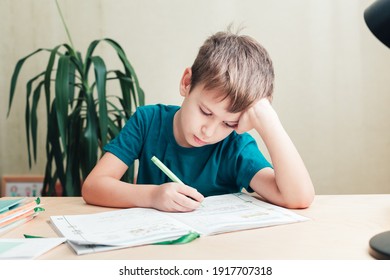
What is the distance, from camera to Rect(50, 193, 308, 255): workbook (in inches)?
27.0

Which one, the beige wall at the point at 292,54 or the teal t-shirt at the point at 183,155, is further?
the beige wall at the point at 292,54

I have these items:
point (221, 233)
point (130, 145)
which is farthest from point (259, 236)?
point (130, 145)

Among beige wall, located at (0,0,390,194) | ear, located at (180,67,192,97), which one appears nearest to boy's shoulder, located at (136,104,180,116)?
ear, located at (180,67,192,97)

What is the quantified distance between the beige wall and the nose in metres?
1.19

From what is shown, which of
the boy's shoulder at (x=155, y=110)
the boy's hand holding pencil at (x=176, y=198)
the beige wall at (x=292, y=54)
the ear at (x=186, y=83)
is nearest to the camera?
the boy's hand holding pencil at (x=176, y=198)

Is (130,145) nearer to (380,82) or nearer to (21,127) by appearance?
(21,127)

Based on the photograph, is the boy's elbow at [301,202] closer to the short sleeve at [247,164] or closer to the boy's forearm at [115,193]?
the short sleeve at [247,164]

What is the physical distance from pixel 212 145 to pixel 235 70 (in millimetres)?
247

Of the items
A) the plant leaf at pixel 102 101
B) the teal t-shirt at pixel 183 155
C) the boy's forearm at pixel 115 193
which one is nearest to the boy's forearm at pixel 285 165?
the teal t-shirt at pixel 183 155

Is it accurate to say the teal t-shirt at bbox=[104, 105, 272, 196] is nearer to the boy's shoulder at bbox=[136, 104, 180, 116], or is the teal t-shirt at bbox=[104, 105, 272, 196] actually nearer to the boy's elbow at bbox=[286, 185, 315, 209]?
the boy's shoulder at bbox=[136, 104, 180, 116]

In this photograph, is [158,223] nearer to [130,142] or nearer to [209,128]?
[209,128]

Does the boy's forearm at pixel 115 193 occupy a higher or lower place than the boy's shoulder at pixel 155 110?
lower

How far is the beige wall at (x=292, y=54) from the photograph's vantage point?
7.11 feet

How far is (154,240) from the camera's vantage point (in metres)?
0.69
